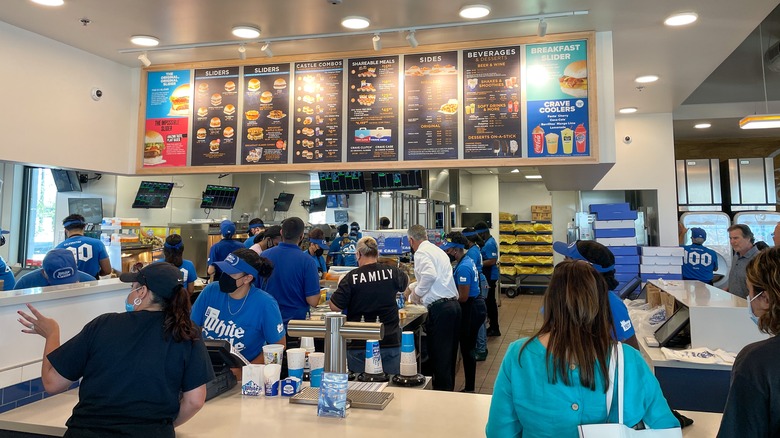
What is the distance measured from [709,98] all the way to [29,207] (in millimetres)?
11147

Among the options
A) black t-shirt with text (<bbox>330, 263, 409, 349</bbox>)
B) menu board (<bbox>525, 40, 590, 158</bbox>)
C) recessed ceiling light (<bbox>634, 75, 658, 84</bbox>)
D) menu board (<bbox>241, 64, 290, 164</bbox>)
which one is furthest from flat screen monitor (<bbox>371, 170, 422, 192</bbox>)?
menu board (<bbox>525, 40, 590, 158</bbox>)

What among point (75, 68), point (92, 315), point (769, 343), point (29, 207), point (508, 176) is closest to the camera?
point (769, 343)

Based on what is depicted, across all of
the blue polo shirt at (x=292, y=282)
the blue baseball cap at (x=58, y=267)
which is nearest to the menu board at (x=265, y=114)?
the blue polo shirt at (x=292, y=282)

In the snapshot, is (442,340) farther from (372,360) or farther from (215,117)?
(215,117)

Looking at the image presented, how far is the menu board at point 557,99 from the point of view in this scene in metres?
3.62

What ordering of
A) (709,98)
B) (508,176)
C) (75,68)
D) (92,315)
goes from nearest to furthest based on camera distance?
(92,315)
(75,68)
(709,98)
(508,176)

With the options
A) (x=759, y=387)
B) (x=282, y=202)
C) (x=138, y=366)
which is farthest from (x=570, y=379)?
(x=282, y=202)

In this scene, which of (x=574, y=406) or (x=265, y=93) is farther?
(x=265, y=93)

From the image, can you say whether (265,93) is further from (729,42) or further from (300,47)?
(729,42)

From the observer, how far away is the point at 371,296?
4023 mm

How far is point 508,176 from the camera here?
1503 centimetres

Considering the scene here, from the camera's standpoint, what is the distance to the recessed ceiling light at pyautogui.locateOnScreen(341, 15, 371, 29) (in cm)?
352

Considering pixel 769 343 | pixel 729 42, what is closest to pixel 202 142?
pixel 769 343

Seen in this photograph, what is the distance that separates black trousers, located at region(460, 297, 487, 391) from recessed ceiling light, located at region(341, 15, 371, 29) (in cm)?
331
